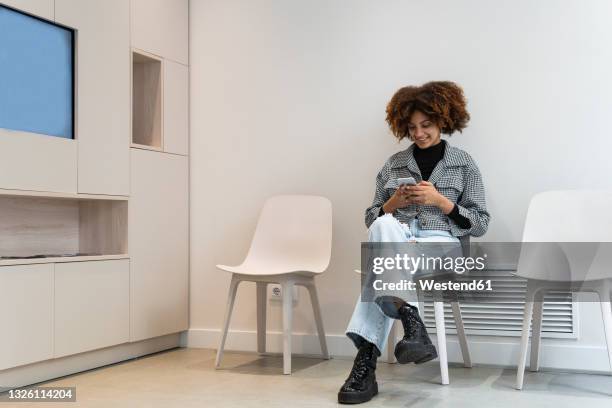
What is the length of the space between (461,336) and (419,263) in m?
0.55

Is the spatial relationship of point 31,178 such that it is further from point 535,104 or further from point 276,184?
point 535,104

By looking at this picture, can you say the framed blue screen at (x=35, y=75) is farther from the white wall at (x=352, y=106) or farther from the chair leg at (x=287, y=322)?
the chair leg at (x=287, y=322)

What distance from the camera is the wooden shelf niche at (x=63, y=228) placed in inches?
123

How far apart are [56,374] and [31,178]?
819 millimetres

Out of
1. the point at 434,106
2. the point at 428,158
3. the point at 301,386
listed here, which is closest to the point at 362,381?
the point at 301,386

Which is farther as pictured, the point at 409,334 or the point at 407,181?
the point at 407,181

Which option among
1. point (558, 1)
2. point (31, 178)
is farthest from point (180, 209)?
point (558, 1)

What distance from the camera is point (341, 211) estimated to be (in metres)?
3.67

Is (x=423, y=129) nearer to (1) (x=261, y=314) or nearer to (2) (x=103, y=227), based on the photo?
(1) (x=261, y=314)

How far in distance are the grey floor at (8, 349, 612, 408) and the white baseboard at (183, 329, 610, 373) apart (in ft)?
0.25

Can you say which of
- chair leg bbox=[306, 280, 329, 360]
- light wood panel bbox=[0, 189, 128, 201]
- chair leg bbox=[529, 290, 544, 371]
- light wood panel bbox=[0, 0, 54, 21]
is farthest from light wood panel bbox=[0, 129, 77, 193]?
chair leg bbox=[529, 290, 544, 371]

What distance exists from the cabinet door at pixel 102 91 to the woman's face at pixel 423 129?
1.34 m

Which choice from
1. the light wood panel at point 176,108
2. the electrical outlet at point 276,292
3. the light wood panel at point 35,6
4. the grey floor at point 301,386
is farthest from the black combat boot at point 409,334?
the light wood panel at point 35,6

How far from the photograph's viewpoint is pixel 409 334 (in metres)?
2.58
